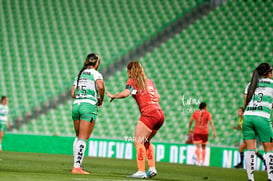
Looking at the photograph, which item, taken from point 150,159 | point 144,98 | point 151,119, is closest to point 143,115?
point 151,119

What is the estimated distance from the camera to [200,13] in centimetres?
2542

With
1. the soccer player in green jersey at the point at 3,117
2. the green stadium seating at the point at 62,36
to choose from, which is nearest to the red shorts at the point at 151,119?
the soccer player in green jersey at the point at 3,117

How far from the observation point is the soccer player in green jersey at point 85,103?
9227 mm

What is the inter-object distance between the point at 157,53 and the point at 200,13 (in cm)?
302

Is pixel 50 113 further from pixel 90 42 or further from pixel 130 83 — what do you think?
pixel 130 83

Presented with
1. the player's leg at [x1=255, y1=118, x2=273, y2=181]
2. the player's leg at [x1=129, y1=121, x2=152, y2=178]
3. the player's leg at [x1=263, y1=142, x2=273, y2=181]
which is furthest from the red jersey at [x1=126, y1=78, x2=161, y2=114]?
the player's leg at [x1=263, y1=142, x2=273, y2=181]

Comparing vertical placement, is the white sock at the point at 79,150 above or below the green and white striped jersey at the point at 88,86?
below

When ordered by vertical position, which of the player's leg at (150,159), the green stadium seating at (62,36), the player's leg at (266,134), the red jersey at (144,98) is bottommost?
the player's leg at (150,159)

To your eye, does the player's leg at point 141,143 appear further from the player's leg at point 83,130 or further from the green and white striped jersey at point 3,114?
the green and white striped jersey at point 3,114

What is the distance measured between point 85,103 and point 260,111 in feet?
9.75

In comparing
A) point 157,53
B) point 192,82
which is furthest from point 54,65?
point 192,82

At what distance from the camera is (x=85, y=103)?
9.32m

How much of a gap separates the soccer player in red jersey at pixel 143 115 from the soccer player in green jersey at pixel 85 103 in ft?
1.32

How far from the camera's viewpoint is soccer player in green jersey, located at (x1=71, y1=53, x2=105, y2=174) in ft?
30.3
